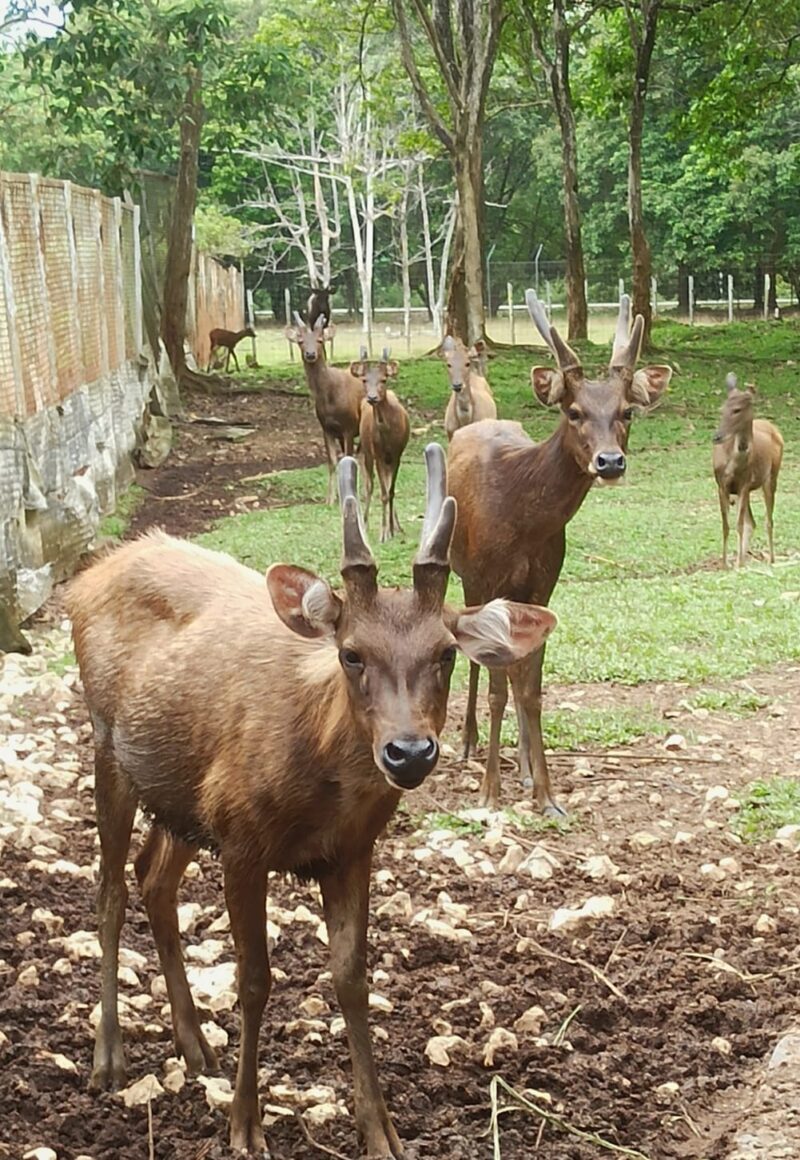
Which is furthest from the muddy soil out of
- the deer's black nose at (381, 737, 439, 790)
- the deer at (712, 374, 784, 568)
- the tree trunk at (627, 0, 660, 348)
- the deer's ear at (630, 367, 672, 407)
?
the tree trunk at (627, 0, 660, 348)

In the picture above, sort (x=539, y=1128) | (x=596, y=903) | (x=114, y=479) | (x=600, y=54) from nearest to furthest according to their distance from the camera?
(x=539, y=1128) → (x=596, y=903) → (x=114, y=479) → (x=600, y=54)

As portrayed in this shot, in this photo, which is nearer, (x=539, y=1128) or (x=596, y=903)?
(x=539, y=1128)

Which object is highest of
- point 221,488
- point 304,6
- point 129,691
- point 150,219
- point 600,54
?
point 304,6

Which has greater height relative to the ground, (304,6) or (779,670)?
(304,6)

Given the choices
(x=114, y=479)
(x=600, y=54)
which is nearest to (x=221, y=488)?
(x=114, y=479)

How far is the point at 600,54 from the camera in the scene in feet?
91.2

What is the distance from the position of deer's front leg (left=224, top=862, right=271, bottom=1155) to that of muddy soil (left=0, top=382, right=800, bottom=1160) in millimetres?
84

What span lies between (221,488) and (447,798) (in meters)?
9.97

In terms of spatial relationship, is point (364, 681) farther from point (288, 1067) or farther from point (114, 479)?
point (114, 479)

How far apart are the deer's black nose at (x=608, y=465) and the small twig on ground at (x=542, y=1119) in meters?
2.94

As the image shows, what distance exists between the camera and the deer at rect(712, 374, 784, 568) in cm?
1277

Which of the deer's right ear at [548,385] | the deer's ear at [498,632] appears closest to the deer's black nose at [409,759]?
the deer's ear at [498,632]

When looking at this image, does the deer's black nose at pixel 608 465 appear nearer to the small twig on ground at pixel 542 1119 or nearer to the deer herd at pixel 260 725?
the deer herd at pixel 260 725

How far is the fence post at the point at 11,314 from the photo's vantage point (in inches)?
370
